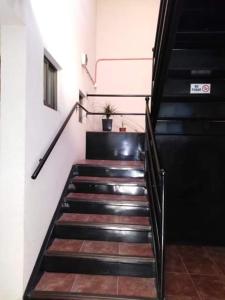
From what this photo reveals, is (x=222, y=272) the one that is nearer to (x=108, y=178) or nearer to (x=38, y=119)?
(x=108, y=178)

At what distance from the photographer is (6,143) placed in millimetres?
1910

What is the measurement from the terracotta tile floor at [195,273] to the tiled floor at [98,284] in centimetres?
24

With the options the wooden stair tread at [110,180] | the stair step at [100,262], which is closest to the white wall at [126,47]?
the wooden stair tread at [110,180]

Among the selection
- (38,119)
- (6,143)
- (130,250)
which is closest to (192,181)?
(130,250)

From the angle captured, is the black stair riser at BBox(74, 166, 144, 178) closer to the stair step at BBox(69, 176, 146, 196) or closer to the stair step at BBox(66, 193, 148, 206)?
the stair step at BBox(69, 176, 146, 196)

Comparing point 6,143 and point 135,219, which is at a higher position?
point 6,143

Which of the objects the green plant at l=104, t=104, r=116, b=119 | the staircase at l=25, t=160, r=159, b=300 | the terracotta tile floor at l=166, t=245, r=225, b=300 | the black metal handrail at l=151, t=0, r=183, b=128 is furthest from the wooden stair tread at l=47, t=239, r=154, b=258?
the green plant at l=104, t=104, r=116, b=119

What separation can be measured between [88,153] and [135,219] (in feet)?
6.32

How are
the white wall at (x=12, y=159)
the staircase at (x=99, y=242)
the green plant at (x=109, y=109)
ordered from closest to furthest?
the white wall at (x=12, y=159)
the staircase at (x=99, y=242)
the green plant at (x=109, y=109)

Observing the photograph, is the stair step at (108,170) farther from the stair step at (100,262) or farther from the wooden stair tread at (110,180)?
the stair step at (100,262)

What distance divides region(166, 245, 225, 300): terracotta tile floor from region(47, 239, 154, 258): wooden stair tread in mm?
361

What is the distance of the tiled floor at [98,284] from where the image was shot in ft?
6.79

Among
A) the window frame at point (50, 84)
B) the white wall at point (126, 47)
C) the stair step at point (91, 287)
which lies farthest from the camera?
the white wall at point (126, 47)

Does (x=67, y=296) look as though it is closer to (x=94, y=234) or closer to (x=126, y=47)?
(x=94, y=234)
